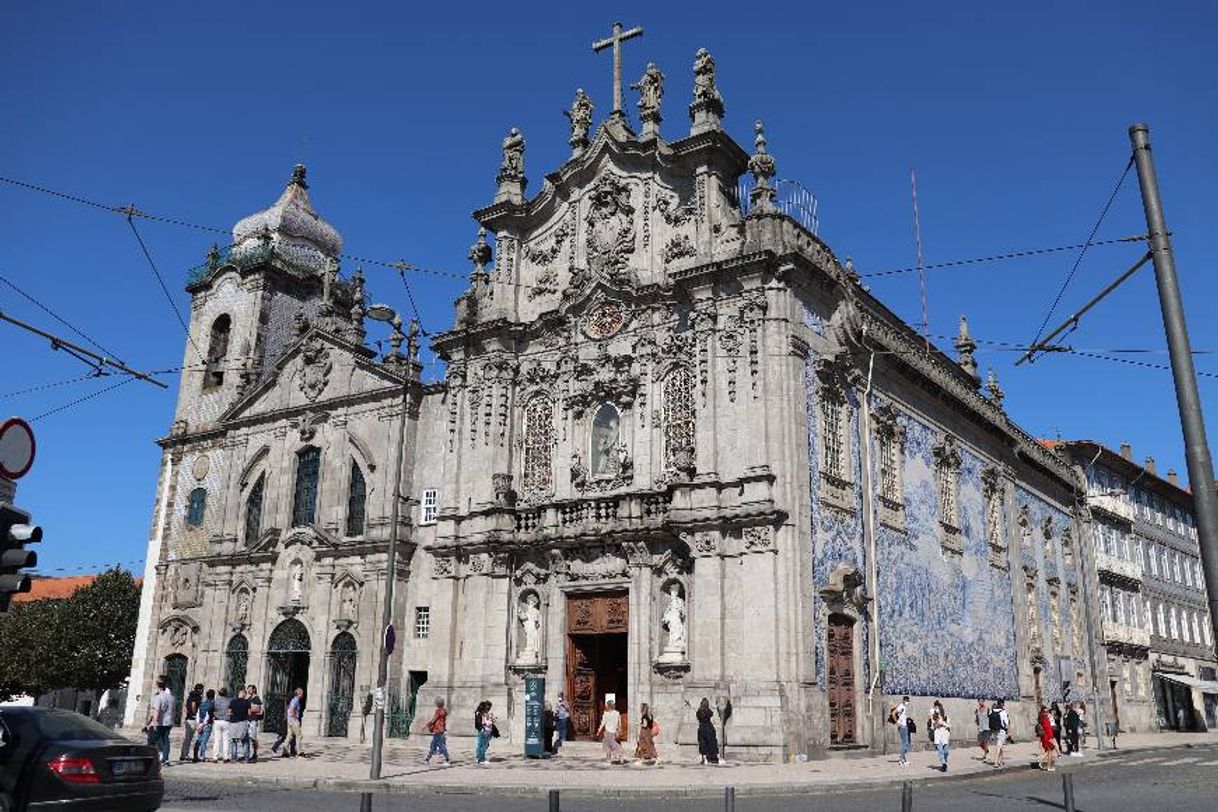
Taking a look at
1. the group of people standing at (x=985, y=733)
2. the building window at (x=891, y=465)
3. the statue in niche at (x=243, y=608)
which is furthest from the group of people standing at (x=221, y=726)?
the building window at (x=891, y=465)

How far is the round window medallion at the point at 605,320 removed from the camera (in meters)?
29.2

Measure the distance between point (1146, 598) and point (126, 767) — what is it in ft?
182

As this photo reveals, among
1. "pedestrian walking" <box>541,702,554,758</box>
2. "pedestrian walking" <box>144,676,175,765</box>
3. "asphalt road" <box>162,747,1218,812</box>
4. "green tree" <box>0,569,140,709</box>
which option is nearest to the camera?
"asphalt road" <box>162,747,1218,812</box>

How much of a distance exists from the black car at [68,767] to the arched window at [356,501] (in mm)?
21956

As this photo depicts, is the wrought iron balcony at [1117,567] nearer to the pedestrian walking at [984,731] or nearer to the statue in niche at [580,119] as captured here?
the pedestrian walking at [984,731]

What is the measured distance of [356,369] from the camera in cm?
3569

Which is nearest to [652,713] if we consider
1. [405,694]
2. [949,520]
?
[405,694]

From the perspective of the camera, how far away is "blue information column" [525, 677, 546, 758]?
24.4 meters

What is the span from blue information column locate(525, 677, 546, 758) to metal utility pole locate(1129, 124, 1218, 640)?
18085 mm

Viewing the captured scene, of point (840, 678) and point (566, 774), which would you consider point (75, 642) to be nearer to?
point (566, 774)

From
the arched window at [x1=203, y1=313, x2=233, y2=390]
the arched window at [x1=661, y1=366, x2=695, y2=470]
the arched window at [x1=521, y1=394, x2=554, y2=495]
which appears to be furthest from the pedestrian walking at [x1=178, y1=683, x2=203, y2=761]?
the arched window at [x1=203, y1=313, x2=233, y2=390]

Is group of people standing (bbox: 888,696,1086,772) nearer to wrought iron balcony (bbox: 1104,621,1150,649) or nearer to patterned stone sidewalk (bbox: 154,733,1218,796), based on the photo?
patterned stone sidewalk (bbox: 154,733,1218,796)

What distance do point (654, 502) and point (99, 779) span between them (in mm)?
17215

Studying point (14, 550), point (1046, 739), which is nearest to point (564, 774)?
point (1046, 739)
